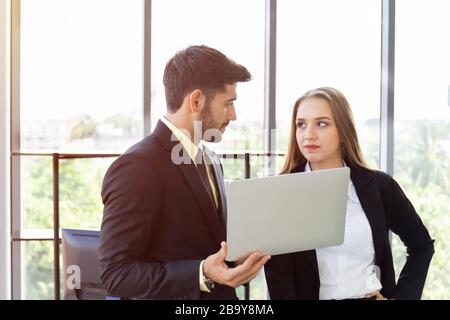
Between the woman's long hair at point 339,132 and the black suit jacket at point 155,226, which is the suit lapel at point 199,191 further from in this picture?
the woman's long hair at point 339,132

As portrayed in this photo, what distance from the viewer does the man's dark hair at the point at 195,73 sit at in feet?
4.35

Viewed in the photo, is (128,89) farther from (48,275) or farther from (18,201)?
(48,275)

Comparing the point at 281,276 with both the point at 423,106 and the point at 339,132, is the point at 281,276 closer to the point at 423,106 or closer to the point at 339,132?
the point at 339,132

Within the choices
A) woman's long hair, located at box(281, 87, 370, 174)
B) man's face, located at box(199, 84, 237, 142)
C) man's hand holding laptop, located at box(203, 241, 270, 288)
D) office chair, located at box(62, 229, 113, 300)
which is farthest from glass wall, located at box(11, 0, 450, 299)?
man's hand holding laptop, located at box(203, 241, 270, 288)

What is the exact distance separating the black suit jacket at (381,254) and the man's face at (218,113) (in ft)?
0.86

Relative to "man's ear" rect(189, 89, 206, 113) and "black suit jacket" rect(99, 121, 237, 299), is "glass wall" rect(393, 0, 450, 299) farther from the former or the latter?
"black suit jacket" rect(99, 121, 237, 299)

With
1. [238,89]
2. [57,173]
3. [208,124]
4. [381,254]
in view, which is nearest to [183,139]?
[208,124]

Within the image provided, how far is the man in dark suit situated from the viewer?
112cm

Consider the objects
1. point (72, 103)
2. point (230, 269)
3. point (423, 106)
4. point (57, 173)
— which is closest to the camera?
Answer: point (230, 269)

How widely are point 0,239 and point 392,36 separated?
2.17m

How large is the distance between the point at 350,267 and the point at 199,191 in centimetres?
43

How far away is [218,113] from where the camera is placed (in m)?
1.35
